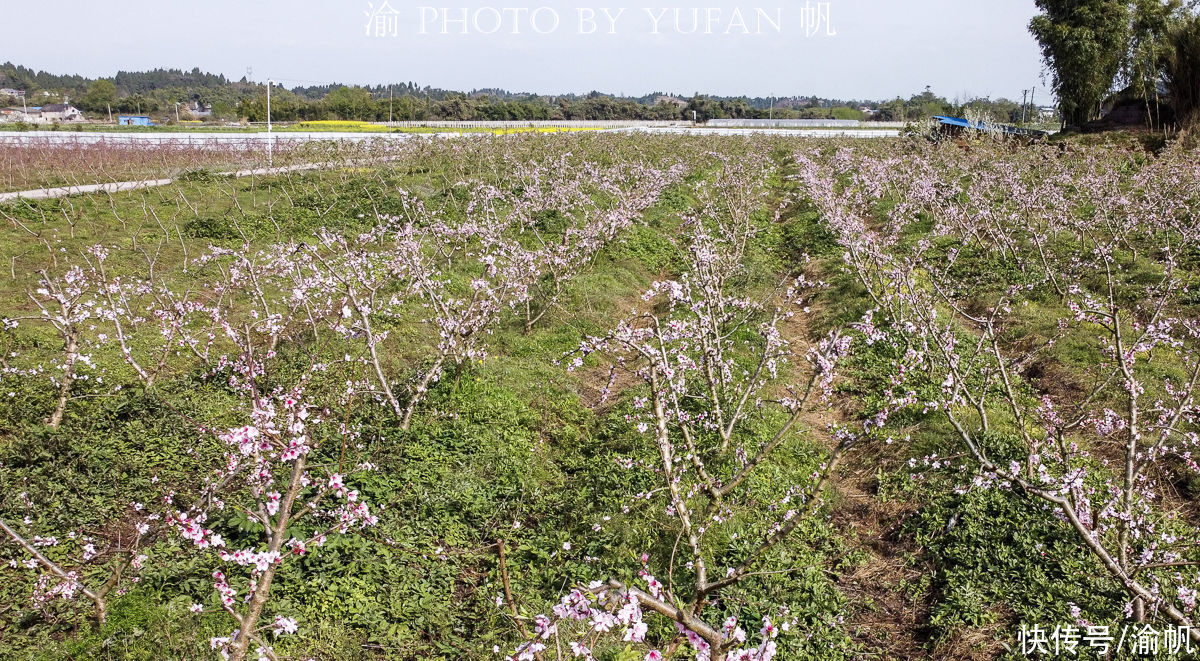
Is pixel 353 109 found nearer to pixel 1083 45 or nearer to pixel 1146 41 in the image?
pixel 1083 45

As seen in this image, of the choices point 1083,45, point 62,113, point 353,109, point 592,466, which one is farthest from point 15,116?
point 1083,45

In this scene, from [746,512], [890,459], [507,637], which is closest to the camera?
[507,637]

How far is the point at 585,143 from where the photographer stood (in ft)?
96.6

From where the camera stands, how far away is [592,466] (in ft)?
22.2

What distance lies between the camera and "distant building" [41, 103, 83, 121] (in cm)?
7343

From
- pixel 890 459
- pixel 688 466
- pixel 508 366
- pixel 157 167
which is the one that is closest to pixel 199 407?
pixel 508 366

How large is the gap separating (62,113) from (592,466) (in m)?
103

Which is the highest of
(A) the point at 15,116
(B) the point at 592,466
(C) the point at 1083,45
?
(C) the point at 1083,45

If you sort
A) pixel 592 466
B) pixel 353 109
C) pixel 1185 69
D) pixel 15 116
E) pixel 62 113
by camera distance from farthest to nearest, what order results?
pixel 353 109 < pixel 62 113 < pixel 15 116 < pixel 1185 69 < pixel 592 466

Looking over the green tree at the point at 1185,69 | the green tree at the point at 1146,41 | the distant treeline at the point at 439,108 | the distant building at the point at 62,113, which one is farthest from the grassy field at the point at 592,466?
the distant building at the point at 62,113

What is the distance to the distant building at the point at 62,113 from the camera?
73.4 meters

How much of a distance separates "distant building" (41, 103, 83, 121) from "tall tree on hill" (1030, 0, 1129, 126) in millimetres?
91390

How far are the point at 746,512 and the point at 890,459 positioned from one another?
214cm

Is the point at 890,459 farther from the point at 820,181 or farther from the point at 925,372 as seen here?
the point at 820,181
